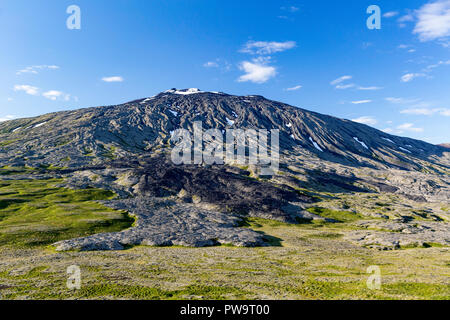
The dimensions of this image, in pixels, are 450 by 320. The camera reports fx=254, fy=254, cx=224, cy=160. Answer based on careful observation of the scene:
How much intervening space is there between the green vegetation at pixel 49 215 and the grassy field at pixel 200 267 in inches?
10.9

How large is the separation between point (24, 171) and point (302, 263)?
169550 millimetres

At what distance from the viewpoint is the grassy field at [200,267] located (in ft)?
109

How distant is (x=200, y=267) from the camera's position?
156ft

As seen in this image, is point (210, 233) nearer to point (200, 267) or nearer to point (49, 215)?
point (200, 267)

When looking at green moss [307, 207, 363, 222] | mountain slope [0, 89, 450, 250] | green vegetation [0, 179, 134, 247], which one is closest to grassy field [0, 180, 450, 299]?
green vegetation [0, 179, 134, 247]

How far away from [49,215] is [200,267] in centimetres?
6230

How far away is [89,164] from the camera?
567 feet

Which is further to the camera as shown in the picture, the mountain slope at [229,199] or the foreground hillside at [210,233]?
the mountain slope at [229,199]

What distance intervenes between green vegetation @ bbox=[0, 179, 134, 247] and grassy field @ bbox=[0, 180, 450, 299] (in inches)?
10.9

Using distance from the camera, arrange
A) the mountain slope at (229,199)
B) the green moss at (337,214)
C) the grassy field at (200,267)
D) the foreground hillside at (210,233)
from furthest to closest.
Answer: the green moss at (337,214), the mountain slope at (229,199), the foreground hillside at (210,233), the grassy field at (200,267)

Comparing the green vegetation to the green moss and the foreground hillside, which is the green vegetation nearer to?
the foreground hillside

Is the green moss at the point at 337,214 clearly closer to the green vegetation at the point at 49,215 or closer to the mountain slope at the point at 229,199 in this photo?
the mountain slope at the point at 229,199

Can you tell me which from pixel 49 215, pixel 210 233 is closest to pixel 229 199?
pixel 210 233

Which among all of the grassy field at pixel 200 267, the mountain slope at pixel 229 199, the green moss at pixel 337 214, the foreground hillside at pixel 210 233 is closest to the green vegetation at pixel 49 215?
the grassy field at pixel 200 267
